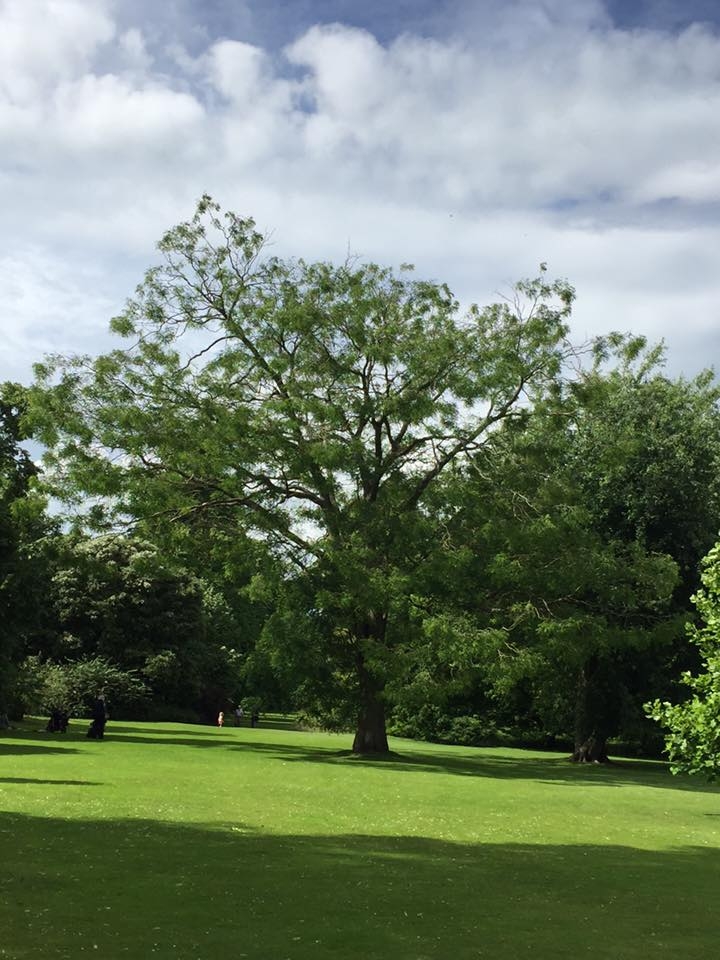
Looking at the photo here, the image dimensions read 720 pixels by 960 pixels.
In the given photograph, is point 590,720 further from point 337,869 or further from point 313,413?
point 337,869

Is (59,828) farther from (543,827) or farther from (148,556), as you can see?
(148,556)

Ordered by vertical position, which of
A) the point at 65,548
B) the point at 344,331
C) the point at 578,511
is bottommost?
the point at 65,548

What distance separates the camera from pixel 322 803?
2012 cm

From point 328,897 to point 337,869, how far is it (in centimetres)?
181

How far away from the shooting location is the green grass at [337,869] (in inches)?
351

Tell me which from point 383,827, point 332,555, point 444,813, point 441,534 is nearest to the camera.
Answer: point 383,827

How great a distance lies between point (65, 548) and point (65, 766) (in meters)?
15.0

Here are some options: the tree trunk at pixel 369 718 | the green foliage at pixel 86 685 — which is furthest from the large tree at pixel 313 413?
the green foliage at pixel 86 685

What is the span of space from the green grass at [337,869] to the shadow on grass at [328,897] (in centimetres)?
3

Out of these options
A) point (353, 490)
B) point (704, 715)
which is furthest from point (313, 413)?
point (704, 715)

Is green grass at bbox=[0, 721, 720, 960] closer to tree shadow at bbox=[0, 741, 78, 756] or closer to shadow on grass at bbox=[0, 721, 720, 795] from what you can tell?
tree shadow at bbox=[0, 741, 78, 756]

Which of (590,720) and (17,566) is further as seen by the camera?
(590,720)

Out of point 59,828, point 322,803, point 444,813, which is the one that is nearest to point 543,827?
point 444,813

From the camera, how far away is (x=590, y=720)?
45.6 metres
